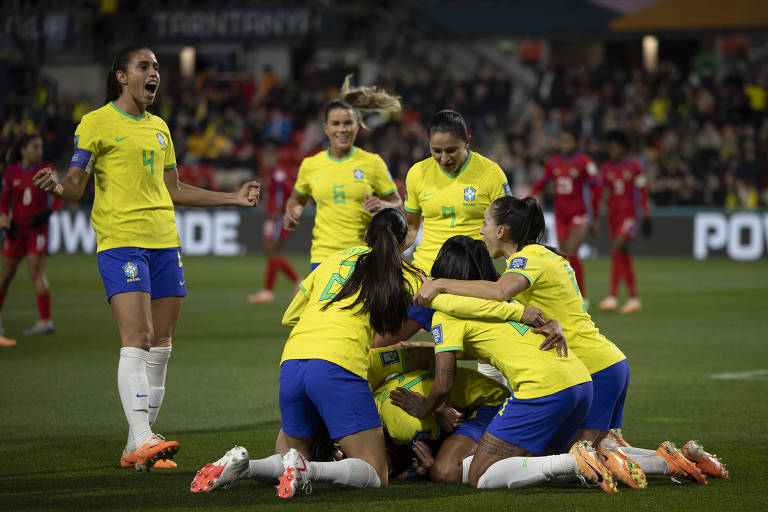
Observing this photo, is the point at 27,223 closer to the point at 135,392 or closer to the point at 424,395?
the point at 135,392

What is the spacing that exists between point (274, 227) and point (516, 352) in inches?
503

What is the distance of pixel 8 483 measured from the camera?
601cm

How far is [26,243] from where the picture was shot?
1287 cm

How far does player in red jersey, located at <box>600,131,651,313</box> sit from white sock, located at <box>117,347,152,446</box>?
10145mm

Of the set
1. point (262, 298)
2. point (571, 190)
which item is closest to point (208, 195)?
point (571, 190)

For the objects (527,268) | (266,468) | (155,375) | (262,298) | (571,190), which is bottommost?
(262,298)

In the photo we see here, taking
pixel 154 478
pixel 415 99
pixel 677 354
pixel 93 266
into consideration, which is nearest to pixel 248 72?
pixel 415 99

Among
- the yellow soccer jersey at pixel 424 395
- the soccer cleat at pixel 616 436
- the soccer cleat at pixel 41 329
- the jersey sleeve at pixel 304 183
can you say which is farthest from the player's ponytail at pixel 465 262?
the soccer cleat at pixel 41 329

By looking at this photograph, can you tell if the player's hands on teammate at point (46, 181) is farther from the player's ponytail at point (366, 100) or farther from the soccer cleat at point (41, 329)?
the soccer cleat at point (41, 329)

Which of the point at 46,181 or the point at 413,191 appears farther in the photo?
the point at 413,191

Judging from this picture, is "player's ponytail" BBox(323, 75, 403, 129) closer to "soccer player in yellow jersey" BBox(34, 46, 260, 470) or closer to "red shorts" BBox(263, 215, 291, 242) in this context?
"soccer player in yellow jersey" BBox(34, 46, 260, 470)

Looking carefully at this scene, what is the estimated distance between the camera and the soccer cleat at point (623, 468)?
224 inches

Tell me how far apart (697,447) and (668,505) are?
62 centimetres

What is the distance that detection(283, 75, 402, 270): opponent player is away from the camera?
9.14m
